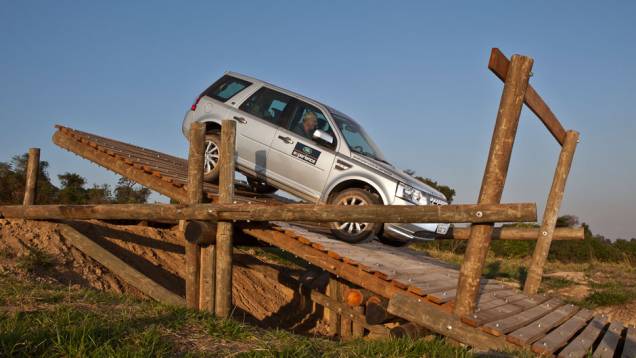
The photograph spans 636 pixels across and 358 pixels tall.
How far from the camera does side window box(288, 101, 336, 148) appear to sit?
8.29m

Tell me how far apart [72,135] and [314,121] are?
12.7 feet

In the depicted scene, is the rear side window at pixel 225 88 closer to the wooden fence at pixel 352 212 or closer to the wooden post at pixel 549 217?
the wooden fence at pixel 352 212

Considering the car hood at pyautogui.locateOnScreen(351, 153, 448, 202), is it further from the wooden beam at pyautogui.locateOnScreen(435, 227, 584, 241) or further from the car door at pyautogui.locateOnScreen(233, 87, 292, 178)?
the wooden beam at pyautogui.locateOnScreen(435, 227, 584, 241)

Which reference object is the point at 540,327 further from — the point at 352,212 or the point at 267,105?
the point at 267,105

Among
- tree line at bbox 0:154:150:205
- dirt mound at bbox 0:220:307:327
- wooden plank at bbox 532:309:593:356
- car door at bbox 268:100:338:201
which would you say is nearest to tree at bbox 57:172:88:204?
tree line at bbox 0:154:150:205

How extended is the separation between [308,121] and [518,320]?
13.2 ft

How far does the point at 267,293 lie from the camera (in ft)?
36.7

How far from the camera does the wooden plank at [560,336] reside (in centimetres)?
518

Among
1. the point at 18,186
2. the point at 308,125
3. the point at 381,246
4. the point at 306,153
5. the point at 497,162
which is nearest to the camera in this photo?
the point at 497,162

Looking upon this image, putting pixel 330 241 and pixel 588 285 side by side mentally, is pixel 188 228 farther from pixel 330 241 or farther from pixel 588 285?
pixel 588 285

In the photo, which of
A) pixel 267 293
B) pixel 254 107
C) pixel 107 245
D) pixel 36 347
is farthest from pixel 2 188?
pixel 36 347

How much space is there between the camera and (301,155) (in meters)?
8.13

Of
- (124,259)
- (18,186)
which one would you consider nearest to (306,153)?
(124,259)

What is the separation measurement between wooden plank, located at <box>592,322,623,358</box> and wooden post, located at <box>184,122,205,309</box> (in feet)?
15.6
